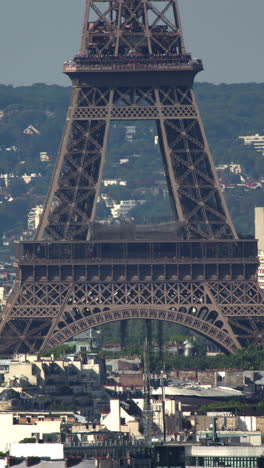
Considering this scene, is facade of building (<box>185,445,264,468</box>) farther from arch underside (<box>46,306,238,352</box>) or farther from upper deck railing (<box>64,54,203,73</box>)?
upper deck railing (<box>64,54,203,73</box>)

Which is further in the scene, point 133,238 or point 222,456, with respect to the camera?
point 133,238

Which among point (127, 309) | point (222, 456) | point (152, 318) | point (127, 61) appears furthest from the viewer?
point (127, 61)

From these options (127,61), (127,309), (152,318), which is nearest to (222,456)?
(152,318)

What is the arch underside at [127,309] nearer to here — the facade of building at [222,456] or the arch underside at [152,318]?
the arch underside at [152,318]

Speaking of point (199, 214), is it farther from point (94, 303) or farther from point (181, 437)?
point (181, 437)

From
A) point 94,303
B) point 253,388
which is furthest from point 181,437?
point 94,303

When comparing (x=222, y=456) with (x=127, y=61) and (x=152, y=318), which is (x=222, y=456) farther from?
(x=127, y=61)

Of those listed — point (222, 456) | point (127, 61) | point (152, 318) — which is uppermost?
point (127, 61)

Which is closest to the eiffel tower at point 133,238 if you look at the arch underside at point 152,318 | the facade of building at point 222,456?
the arch underside at point 152,318
